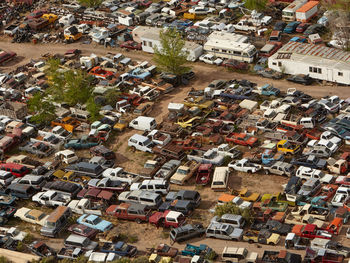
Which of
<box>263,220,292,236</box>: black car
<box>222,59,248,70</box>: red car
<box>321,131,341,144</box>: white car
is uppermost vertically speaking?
<box>222,59,248,70</box>: red car

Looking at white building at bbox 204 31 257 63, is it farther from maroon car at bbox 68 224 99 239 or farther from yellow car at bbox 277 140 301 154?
maroon car at bbox 68 224 99 239

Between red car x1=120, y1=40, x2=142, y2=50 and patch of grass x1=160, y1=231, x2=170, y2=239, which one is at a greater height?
red car x1=120, y1=40, x2=142, y2=50

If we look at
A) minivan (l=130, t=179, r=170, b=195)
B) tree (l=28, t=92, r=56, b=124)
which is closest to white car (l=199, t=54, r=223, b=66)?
tree (l=28, t=92, r=56, b=124)

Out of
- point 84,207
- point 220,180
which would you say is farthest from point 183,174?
point 84,207

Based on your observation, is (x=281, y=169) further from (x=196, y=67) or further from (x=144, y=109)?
(x=196, y=67)

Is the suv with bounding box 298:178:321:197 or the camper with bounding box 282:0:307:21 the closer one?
the suv with bounding box 298:178:321:197
